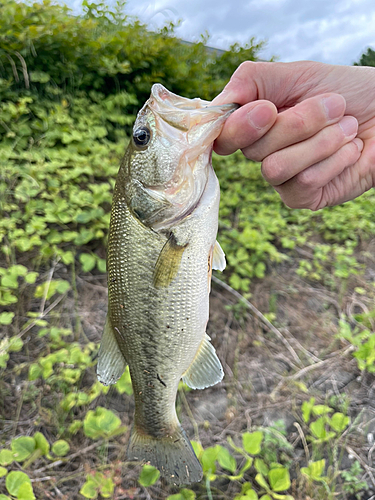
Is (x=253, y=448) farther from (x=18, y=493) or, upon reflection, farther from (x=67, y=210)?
(x=67, y=210)

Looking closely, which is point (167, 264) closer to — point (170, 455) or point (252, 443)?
point (170, 455)

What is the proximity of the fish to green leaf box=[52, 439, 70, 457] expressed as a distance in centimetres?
69

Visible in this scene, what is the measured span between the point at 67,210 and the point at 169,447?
7.25ft

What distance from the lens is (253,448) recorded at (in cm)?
166

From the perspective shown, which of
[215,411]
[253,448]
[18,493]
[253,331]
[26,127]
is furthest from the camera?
[26,127]

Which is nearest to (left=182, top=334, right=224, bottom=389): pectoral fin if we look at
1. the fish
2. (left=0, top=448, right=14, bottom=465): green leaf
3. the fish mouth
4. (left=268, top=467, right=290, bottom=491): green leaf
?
the fish

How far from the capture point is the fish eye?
128 cm

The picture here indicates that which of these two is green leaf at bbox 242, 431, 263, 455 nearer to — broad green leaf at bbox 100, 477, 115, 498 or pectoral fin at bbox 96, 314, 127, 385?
broad green leaf at bbox 100, 477, 115, 498

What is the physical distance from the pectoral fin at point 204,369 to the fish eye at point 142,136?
0.87 m

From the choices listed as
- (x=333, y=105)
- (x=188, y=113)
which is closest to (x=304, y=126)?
(x=333, y=105)

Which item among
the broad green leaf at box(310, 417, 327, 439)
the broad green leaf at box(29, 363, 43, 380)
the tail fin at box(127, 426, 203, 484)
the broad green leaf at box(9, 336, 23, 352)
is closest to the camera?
the tail fin at box(127, 426, 203, 484)

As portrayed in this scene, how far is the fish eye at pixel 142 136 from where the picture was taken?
1.28 m

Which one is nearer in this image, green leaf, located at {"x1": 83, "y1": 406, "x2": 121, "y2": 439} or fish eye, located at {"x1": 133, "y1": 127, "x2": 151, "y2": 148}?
fish eye, located at {"x1": 133, "y1": 127, "x2": 151, "y2": 148}

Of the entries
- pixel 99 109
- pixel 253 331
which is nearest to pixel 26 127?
pixel 99 109
